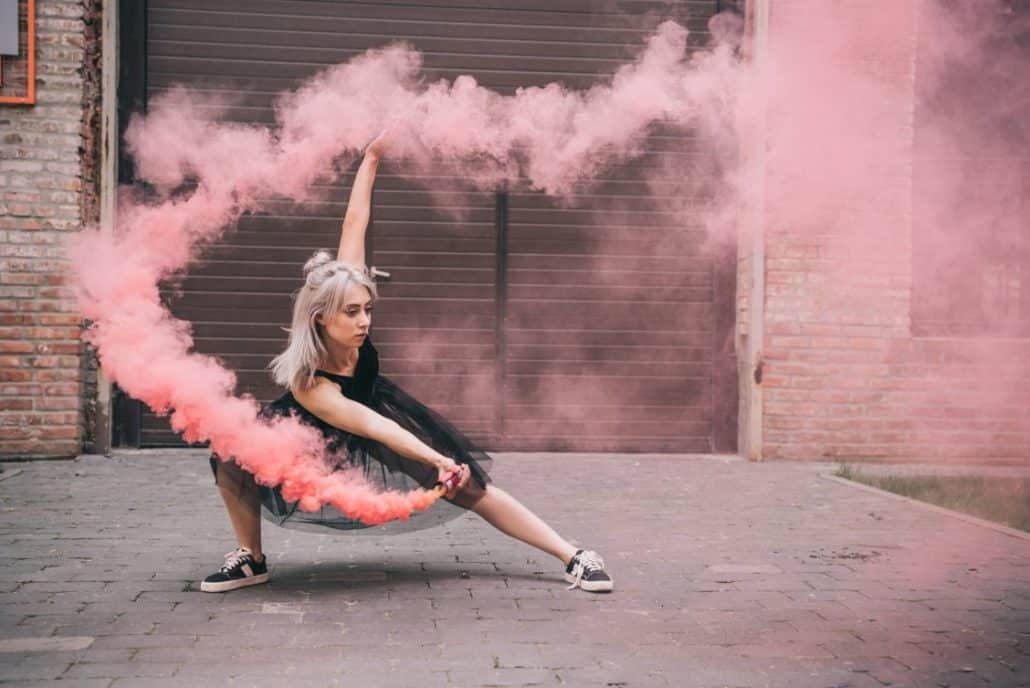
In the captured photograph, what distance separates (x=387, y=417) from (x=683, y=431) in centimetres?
484

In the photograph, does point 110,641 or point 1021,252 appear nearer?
point 110,641

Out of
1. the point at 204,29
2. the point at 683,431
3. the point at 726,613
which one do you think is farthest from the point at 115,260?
the point at 683,431

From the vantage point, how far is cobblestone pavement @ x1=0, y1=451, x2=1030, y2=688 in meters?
3.23

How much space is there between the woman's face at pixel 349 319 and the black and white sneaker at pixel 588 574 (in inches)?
53.9

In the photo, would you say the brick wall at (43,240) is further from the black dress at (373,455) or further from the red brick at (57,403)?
the black dress at (373,455)

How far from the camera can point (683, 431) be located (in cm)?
884

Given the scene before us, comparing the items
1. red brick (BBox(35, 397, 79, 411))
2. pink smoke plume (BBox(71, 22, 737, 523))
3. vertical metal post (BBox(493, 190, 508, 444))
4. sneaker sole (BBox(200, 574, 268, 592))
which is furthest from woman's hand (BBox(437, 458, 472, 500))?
red brick (BBox(35, 397, 79, 411))

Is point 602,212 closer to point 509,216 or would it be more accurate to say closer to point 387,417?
point 509,216

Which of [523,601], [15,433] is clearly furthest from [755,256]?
[15,433]

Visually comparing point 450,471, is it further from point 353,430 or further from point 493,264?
point 493,264

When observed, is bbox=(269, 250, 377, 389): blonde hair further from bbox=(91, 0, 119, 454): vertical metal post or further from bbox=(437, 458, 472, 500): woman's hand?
bbox=(91, 0, 119, 454): vertical metal post

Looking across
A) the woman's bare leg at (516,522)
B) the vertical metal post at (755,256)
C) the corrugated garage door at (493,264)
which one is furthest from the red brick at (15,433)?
the vertical metal post at (755,256)

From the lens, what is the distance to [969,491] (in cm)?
Answer: 699

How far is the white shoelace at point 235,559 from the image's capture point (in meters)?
4.20
